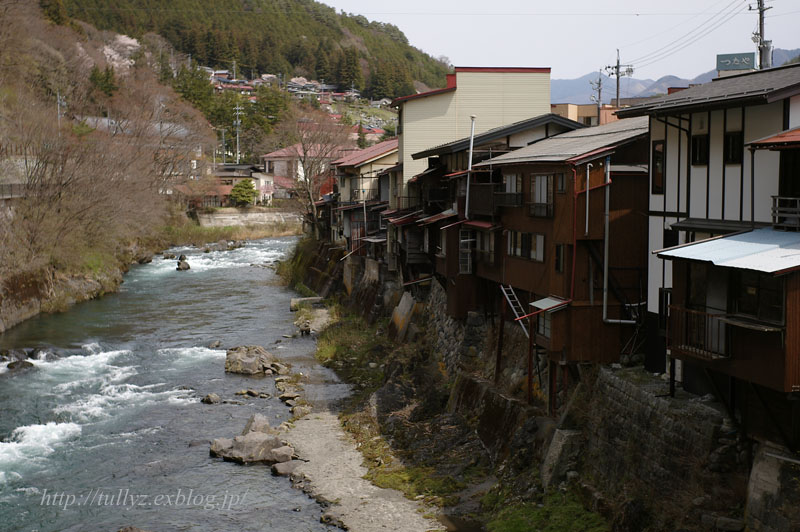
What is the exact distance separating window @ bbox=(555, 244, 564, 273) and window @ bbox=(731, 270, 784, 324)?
437 centimetres

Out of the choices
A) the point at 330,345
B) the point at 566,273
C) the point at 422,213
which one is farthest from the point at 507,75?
the point at 566,273

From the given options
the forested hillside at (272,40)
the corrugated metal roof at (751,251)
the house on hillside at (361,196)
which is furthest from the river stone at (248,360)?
the forested hillside at (272,40)

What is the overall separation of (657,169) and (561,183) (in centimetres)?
199

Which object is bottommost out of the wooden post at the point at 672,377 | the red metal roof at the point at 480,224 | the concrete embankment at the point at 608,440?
the concrete embankment at the point at 608,440

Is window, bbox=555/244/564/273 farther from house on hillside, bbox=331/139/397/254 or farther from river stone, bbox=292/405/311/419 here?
house on hillside, bbox=331/139/397/254

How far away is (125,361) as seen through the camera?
2597 centimetres

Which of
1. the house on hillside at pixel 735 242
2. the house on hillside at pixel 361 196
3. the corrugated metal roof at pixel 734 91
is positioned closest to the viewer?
the house on hillside at pixel 735 242

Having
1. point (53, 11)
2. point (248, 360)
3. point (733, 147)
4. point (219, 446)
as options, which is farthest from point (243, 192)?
point (733, 147)

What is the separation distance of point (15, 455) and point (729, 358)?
15537 mm

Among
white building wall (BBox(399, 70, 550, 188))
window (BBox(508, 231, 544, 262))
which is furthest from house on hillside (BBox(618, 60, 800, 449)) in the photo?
white building wall (BBox(399, 70, 550, 188))

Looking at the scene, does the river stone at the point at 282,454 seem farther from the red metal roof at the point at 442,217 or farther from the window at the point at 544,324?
the red metal roof at the point at 442,217

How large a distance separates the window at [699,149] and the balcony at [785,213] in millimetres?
1798

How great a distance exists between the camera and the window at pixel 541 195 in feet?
49.1

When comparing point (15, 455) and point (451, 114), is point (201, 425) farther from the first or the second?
point (451, 114)
